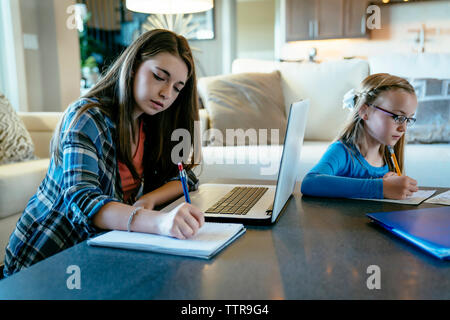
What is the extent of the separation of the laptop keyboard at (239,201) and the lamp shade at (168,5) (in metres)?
1.45

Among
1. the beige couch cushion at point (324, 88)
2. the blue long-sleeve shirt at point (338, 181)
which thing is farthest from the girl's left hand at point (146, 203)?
the beige couch cushion at point (324, 88)

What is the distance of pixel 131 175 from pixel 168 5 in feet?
4.56

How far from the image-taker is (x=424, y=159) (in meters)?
1.98

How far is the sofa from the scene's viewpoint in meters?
1.75

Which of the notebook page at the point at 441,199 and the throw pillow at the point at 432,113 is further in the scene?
the throw pillow at the point at 432,113

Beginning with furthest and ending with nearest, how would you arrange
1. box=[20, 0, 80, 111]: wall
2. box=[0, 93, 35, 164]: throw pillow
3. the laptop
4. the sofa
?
box=[20, 0, 80, 111]: wall → box=[0, 93, 35, 164]: throw pillow → the sofa → the laptop

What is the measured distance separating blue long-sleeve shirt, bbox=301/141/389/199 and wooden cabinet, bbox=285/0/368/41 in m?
4.60

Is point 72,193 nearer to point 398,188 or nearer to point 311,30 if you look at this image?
point 398,188

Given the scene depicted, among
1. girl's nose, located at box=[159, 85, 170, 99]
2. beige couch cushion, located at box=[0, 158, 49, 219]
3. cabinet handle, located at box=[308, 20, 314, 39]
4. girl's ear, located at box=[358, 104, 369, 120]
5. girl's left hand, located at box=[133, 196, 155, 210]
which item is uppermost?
cabinet handle, located at box=[308, 20, 314, 39]

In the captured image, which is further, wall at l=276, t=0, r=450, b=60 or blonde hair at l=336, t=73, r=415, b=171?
wall at l=276, t=0, r=450, b=60

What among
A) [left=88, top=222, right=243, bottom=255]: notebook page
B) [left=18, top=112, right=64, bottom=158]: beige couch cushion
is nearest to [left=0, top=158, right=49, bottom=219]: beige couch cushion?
[left=18, top=112, right=64, bottom=158]: beige couch cushion

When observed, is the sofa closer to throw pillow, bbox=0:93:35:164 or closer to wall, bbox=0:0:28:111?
throw pillow, bbox=0:93:35:164

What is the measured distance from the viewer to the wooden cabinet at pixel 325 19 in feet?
17.3

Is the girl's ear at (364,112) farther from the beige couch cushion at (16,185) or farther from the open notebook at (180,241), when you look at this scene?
the beige couch cushion at (16,185)
